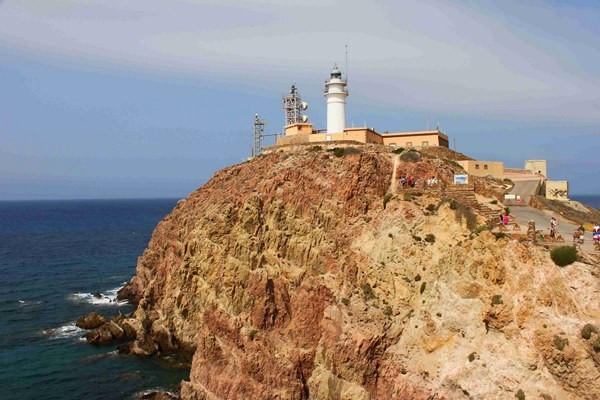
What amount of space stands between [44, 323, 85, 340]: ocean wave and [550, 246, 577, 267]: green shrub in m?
46.5

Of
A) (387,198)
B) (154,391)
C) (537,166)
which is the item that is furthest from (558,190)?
(154,391)

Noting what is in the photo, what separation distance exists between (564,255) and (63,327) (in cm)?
5047

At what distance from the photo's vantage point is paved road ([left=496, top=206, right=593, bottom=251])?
103 feet

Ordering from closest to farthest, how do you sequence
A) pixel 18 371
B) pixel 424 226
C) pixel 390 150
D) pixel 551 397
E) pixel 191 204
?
1. pixel 551 397
2. pixel 424 226
3. pixel 18 371
4. pixel 390 150
5. pixel 191 204

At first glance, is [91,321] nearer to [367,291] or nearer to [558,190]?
[367,291]

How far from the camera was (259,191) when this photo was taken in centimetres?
4366

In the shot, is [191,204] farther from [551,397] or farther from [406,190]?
[551,397]

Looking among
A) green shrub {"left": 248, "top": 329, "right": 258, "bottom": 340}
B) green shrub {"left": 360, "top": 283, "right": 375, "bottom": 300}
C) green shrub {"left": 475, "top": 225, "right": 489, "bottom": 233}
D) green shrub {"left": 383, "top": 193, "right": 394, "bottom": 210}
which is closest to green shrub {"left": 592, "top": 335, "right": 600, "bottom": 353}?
green shrub {"left": 475, "top": 225, "right": 489, "bottom": 233}

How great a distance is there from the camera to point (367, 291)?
3394 cm

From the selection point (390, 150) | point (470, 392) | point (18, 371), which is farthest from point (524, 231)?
point (18, 371)

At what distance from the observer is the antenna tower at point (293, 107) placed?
68.1m

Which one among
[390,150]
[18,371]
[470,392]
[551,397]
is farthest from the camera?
[390,150]

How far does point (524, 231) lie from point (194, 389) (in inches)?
1074

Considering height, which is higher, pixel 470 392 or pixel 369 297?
pixel 369 297
